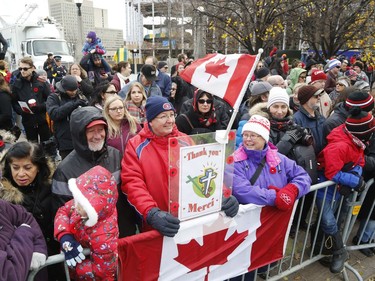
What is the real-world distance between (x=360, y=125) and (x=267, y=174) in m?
1.26

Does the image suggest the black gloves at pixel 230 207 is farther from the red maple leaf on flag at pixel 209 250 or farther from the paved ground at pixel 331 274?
the paved ground at pixel 331 274

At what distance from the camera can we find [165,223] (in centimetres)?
217

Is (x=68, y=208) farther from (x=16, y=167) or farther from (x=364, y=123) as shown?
(x=364, y=123)

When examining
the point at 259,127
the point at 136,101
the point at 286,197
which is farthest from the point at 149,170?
the point at 136,101

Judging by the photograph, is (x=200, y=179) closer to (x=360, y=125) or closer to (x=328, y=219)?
(x=328, y=219)

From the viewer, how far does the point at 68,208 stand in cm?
208

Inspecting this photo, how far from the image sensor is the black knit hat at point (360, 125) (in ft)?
10.9

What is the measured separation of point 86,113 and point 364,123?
110 inches

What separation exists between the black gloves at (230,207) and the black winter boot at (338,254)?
166cm

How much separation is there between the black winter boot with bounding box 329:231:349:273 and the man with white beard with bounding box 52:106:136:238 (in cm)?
230

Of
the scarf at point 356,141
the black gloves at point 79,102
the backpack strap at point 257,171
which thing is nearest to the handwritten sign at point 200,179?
the backpack strap at point 257,171

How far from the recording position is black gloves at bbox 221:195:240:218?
2.45 meters

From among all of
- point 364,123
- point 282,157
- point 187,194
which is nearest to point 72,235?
point 187,194

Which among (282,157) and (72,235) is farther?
(282,157)
